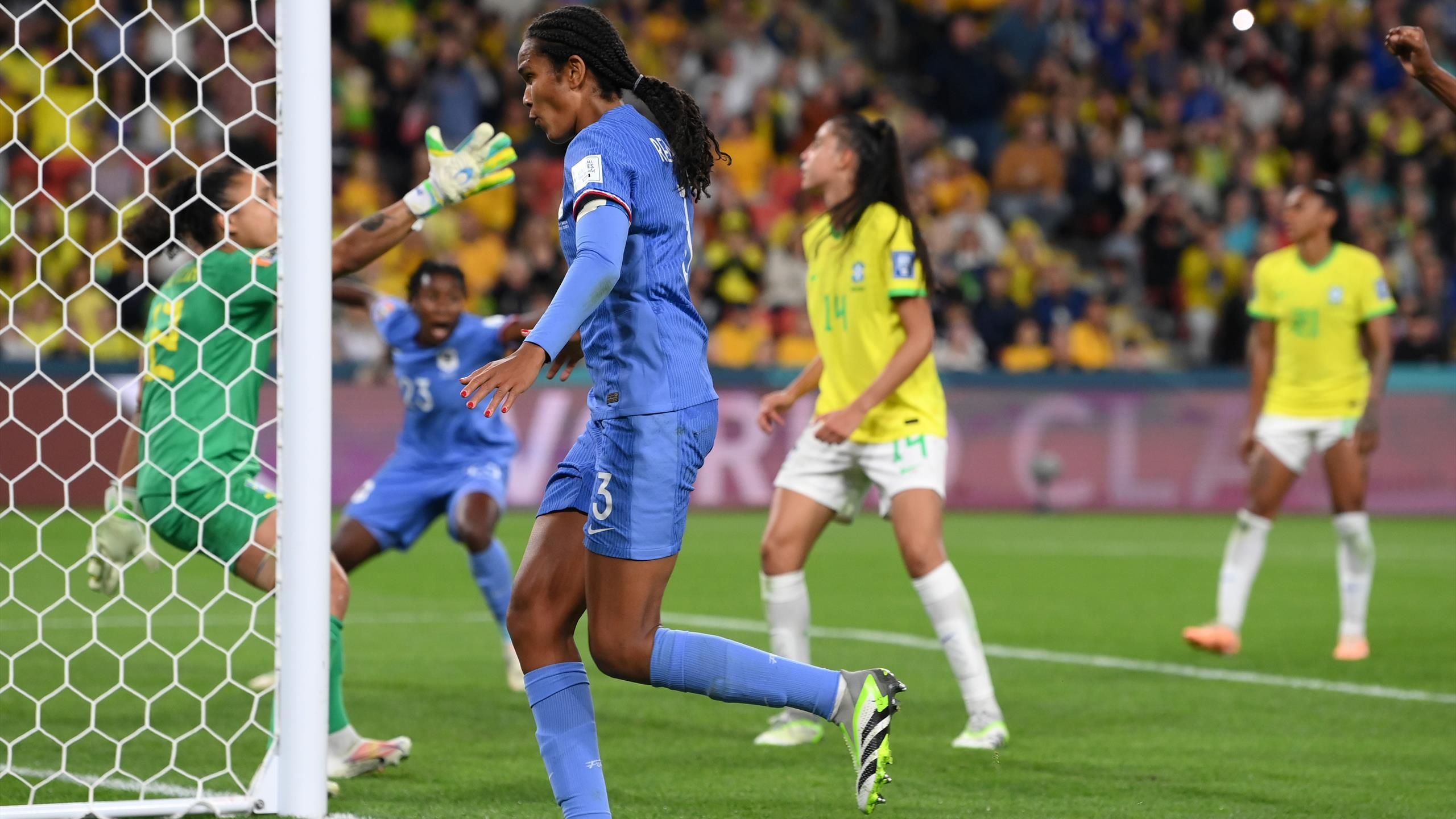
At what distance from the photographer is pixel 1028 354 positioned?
17141mm

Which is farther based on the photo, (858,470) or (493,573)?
(493,573)

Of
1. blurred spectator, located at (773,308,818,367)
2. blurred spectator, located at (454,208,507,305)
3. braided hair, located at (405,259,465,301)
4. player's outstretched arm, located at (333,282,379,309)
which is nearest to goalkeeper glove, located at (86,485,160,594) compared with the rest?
player's outstretched arm, located at (333,282,379,309)

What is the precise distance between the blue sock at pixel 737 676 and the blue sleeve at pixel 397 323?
4.01 m

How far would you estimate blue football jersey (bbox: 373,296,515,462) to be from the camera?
7711 millimetres

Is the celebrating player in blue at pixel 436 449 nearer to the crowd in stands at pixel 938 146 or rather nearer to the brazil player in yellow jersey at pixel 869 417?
the brazil player in yellow jersey at pixel 869 417

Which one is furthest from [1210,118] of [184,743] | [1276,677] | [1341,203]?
[184,743]

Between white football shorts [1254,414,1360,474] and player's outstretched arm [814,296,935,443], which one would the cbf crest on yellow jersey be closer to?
player's outstretched arm [814,296,935,443]

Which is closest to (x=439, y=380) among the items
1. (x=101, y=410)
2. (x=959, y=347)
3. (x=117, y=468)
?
(x=117, y=468)

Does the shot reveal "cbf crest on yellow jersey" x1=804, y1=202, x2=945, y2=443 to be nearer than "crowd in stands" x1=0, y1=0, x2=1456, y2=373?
Yes

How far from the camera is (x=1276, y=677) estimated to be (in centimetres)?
761

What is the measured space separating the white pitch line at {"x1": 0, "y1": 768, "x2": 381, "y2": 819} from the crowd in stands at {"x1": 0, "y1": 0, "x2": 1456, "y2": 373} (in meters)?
10.2

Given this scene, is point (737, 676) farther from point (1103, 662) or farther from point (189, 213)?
point (1103, 662)

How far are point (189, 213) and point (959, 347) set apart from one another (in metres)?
12.2

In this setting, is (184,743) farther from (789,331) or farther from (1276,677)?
(789,331)
